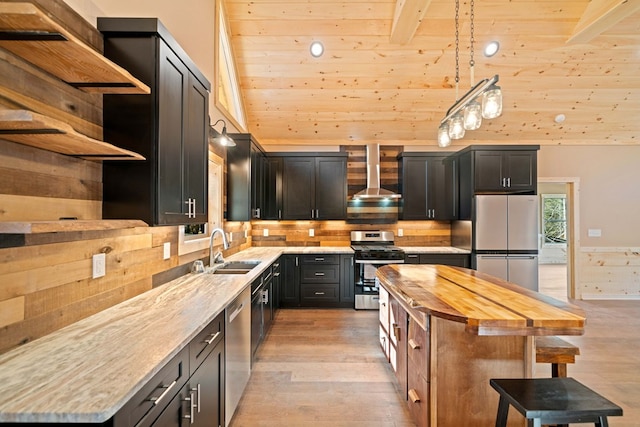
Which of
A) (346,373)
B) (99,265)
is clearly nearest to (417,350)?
(346,373)

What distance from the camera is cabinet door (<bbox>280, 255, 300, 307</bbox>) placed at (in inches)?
181

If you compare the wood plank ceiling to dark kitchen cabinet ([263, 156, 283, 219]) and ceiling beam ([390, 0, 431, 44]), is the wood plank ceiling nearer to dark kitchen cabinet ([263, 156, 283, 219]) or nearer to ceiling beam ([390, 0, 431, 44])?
ceiling beam ([390, 0, 431, 44])

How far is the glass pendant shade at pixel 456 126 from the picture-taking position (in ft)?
7.66

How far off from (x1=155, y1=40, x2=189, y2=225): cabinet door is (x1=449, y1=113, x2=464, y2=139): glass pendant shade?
2024 millimetres

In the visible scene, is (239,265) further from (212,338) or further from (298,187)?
(298,187)

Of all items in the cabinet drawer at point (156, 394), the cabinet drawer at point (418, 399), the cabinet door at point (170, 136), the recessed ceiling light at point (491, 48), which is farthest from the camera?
the recessed ceiling light at point (491, 48)

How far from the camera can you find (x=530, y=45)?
3.87 metres

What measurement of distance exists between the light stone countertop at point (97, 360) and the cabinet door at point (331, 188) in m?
3.25

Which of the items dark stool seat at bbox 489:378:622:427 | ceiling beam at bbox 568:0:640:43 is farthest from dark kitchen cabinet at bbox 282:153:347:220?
dark stool seat at bbox 489:378:622:427

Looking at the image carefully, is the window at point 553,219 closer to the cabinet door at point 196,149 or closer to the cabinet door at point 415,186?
the cabinet door at point 415,186

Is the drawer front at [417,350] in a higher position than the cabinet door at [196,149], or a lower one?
lower

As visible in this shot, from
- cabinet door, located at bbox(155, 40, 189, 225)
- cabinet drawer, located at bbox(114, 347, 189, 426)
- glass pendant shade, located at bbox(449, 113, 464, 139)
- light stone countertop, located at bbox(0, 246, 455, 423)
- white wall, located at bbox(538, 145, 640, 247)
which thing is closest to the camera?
light stone countertop, located at bbox(0, 246, 455, 423)

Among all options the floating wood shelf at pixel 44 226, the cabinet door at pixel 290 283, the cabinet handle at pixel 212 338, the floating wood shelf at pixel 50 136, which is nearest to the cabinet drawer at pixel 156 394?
the cabinet handle at pixel 212 338

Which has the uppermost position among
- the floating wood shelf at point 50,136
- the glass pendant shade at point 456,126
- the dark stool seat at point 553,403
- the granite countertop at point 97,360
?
the glass pendant shade at point 456,126
